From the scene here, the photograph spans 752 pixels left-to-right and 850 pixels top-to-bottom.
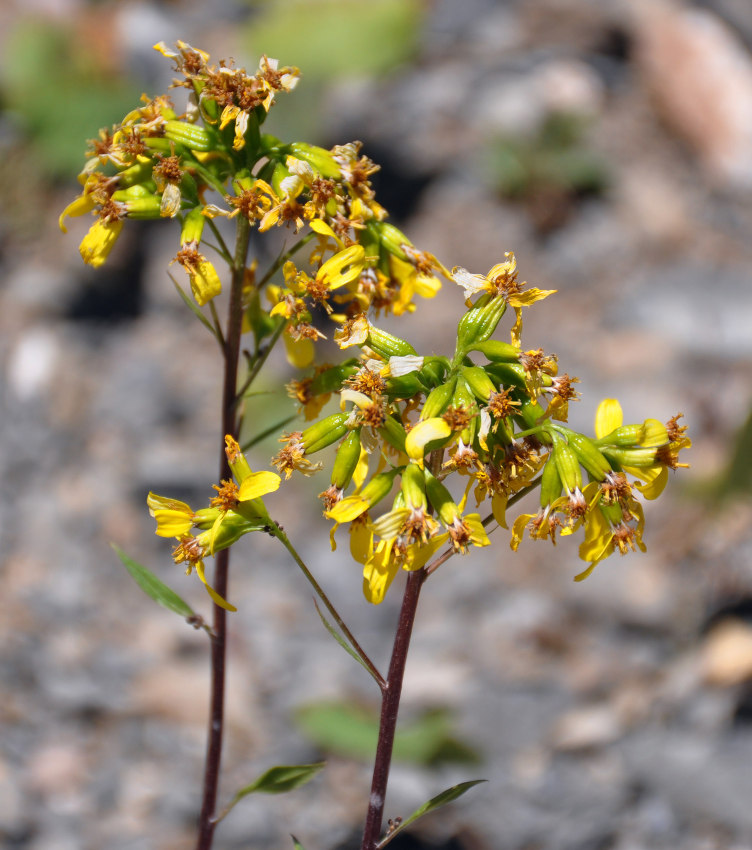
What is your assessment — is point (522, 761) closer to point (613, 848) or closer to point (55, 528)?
point (613, 848)

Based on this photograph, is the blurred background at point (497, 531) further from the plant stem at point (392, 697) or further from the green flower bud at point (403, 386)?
the green flower bud at point (403, 386)

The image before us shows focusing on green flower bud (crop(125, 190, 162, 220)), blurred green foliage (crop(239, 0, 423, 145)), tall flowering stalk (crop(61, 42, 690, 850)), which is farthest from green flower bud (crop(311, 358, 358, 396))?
blurred green foliage (crop(239, 0, 423, 145))

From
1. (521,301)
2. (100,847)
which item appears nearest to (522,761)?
(100,847)

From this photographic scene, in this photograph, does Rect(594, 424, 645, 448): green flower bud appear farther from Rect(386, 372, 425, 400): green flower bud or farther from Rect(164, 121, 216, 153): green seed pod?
Rect(164, 121, 216, 153): green seed pod

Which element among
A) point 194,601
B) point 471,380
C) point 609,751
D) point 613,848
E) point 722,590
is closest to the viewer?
point 471,380

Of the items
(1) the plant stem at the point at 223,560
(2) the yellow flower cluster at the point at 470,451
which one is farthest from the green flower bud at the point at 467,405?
(1) the plant stem at the point at 223,560

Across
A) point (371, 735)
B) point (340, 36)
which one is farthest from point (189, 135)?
point (340, 36)

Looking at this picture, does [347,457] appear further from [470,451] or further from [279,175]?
[279,175]
